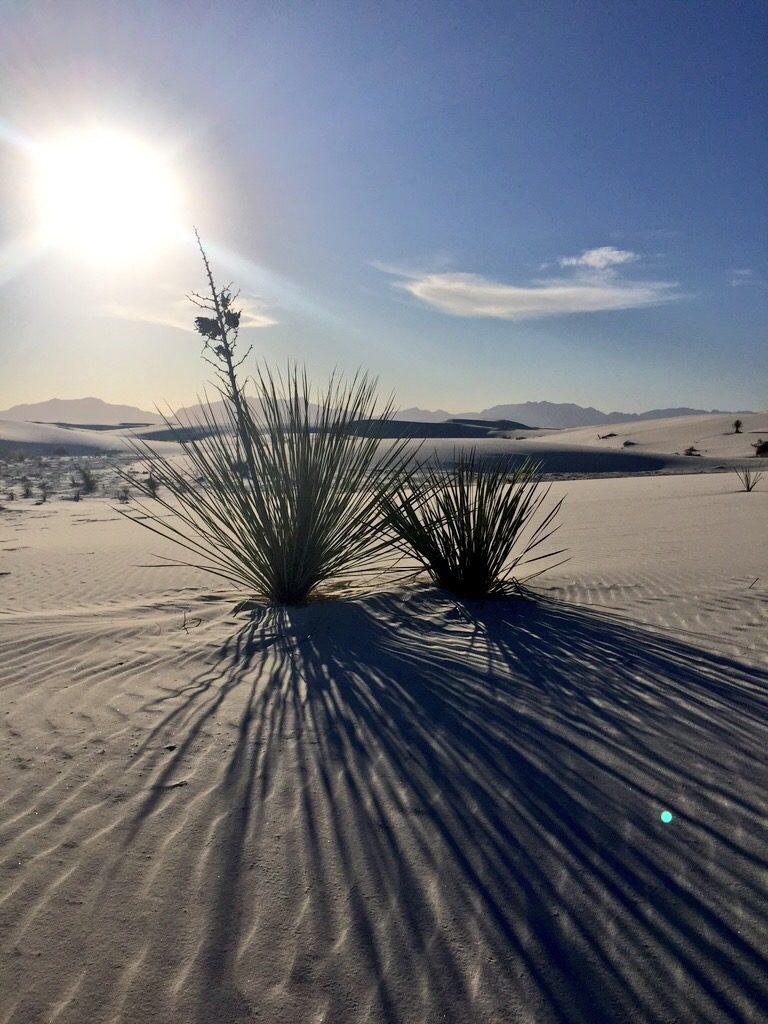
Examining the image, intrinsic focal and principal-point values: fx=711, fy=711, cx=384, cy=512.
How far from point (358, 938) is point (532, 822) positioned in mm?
767

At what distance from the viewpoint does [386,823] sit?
2475 millimetres

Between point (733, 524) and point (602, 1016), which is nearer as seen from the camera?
point (602, 1016)

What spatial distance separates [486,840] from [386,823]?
351mm

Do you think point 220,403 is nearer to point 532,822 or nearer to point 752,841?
point 532,822

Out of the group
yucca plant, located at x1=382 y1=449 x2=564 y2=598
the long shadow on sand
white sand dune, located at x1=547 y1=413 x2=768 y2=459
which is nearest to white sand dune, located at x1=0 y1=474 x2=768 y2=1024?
the long shadow on sand

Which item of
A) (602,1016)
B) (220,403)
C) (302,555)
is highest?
(220,403)

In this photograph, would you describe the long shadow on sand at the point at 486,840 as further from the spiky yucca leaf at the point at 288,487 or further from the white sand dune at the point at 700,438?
the white sand dune at the point at 700,438

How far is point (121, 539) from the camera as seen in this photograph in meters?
11.1

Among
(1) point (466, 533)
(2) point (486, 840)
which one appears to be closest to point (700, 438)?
(1) point (466, 533)

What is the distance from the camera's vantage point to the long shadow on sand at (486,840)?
1812 millimetres

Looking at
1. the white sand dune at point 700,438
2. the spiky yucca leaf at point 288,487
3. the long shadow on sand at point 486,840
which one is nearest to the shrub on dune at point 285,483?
the spiky yucca leaf at point 288,487

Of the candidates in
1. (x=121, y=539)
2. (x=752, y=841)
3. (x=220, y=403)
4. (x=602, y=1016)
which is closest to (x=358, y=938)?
(x=602, y=1016)

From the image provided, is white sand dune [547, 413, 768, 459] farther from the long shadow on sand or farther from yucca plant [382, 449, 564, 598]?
the long shadow on sand

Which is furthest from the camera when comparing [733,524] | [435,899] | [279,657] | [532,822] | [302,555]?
[733,524]
